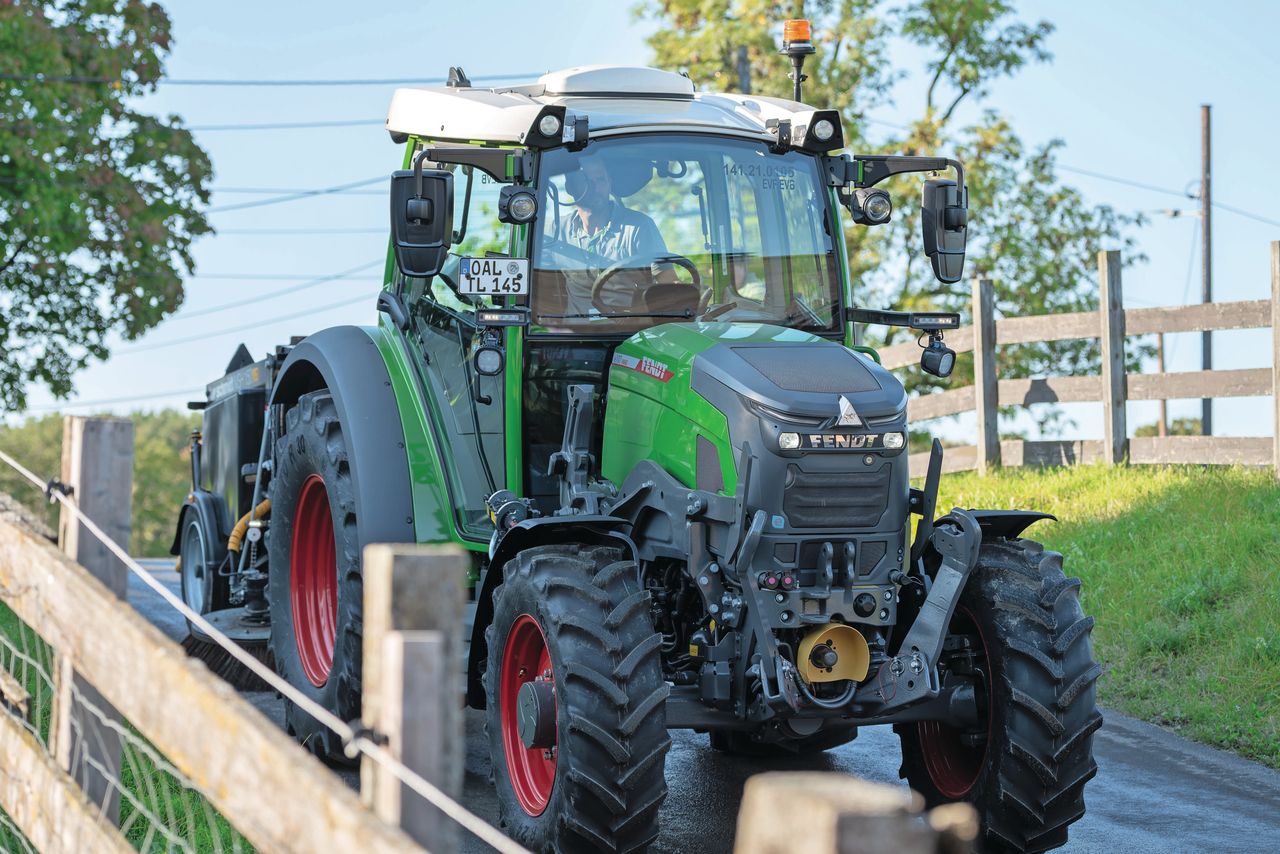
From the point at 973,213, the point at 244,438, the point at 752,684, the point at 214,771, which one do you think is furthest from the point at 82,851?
the point at 973,213

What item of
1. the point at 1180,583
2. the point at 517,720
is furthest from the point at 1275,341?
the point at 517,720

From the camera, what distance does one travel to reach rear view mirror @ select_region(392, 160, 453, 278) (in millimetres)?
5410

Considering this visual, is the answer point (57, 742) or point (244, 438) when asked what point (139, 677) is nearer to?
point (57, 742)

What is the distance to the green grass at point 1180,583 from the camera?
825cm

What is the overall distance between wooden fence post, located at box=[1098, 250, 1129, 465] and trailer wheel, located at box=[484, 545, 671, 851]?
29.7ft

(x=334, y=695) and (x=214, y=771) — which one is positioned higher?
(x=214, y=771)

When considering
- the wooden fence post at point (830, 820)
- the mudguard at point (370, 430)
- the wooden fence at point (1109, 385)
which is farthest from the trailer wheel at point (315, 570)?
the wooden fence at point (1109, 385)

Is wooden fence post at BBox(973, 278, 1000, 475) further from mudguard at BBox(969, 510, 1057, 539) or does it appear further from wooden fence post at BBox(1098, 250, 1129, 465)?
mudguard at BBox(969, 510, 1057, 539)

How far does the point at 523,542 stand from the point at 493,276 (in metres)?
1.01

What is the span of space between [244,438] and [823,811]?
8.12 m

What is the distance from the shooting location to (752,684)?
5258 millimetres

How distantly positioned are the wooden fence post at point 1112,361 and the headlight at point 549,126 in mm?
8719

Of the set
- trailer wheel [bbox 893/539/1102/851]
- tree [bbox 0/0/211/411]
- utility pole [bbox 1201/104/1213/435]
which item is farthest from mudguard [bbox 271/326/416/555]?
utility pole [bbox 1201/104/1213/435]

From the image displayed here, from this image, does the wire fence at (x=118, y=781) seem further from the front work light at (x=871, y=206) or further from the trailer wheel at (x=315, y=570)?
the front work light at (x=871, y=206)
